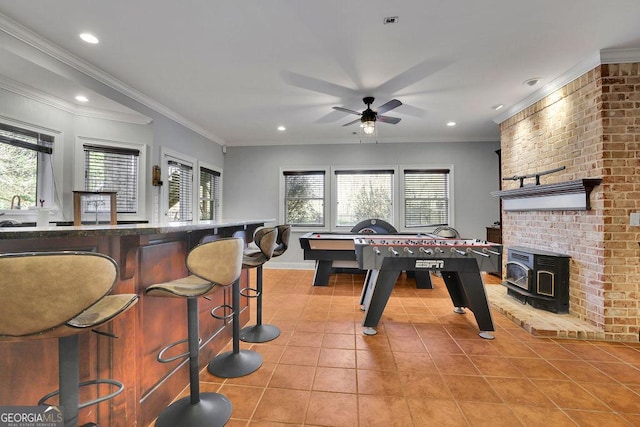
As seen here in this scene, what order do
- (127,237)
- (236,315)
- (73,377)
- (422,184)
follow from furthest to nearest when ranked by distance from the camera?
(422,184) < (236,315) < (127,237) < (73,377)

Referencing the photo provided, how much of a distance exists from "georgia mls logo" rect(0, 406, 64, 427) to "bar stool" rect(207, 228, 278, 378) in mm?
924

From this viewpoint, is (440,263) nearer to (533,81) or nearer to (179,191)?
(533,81)

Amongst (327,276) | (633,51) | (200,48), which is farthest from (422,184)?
(200,48)

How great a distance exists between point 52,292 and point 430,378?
85.7 inches

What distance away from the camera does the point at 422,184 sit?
18.2ft

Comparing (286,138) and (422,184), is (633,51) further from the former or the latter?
(286,138)

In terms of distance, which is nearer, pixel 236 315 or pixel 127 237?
pixel 127 237

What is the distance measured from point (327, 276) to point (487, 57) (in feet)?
11.2

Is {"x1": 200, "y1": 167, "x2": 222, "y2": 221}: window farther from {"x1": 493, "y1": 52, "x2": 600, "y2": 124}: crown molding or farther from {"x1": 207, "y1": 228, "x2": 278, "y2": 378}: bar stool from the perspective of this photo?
{"x1": 493, "y1": 52, "x2": 600, "y2": 124}: crown molding

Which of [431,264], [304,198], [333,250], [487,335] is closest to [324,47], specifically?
[431,264]

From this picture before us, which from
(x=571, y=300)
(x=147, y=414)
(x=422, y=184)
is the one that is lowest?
(x=147, y=414)

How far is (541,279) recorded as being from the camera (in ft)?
10.2

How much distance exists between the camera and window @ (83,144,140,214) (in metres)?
3.57

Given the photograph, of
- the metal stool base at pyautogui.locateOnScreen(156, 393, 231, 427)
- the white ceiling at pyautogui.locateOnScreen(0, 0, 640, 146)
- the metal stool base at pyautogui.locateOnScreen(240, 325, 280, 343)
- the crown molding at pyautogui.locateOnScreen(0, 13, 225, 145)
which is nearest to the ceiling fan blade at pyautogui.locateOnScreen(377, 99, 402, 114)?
the white ceiling at pyautogui.locateOnScreen(0, 0, 640, 146)
